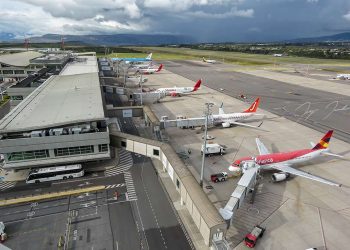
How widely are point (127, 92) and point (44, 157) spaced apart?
201 ft

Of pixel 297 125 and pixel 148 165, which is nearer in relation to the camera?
pixel 148 165

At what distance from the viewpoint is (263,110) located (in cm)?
10581

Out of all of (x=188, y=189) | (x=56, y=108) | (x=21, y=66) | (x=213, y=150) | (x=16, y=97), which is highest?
(x=56, y=108)

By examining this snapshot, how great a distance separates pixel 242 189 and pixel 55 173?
3741cm

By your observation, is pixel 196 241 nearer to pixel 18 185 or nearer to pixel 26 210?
pixel 26 210

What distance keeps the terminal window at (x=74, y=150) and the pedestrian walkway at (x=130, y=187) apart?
9.19 meters

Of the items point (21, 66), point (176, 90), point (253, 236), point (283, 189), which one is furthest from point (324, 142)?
point (21, 66)

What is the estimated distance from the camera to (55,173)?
55469 mm

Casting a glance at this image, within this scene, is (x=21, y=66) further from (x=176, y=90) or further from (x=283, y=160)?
(x=283, y=160)

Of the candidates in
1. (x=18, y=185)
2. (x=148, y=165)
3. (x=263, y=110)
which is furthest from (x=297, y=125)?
(x=18, y=185)

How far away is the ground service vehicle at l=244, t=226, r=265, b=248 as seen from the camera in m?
38.2

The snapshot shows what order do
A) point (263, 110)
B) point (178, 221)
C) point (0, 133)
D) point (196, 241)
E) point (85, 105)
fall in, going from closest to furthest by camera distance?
point (196, 241) < point (178, 221) < point (0, 133) < point (85, 105) < point (263, 110)

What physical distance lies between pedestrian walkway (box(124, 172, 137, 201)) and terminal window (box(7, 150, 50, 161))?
1670cm

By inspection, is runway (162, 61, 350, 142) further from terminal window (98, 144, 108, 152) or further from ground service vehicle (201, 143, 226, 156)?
terminal window (98, 144, 108, 152)
